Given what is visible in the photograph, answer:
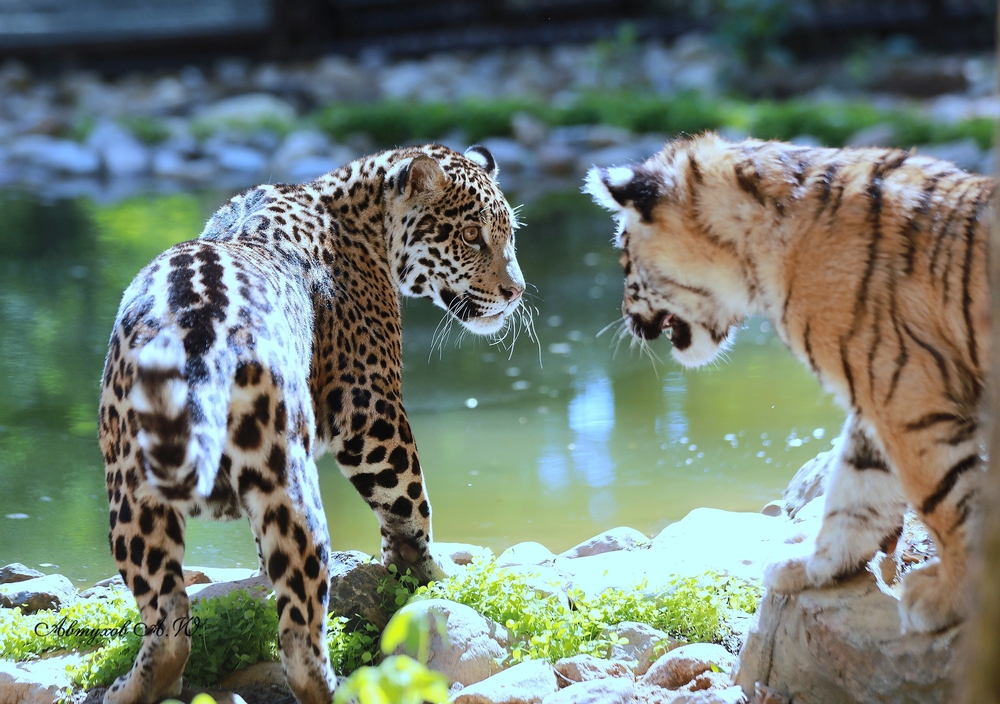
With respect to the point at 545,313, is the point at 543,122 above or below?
above

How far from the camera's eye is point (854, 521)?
3.43m

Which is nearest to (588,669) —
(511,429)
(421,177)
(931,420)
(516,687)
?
(516,687)

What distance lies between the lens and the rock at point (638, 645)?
3.82 m

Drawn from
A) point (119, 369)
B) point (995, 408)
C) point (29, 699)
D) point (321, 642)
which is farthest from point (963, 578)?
point (29, 699)

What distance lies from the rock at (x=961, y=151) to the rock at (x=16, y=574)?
39.1ft

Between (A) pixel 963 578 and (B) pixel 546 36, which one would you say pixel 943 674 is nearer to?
(A) pixel 963 578

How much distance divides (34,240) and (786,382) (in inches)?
329

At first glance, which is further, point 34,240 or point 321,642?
point 34,240

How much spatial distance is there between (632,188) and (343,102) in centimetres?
1766

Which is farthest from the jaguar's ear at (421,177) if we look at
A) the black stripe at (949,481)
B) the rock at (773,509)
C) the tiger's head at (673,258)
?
the rock at (773,509)

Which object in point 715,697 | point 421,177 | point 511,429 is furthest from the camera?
point 511,429

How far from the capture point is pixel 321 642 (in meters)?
3.32

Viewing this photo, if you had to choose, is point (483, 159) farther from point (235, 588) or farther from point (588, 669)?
point (588, 669)

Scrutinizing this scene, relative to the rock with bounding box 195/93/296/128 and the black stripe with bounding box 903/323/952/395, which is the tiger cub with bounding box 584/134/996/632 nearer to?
the black stripe with bounding box 903/323/952/395
